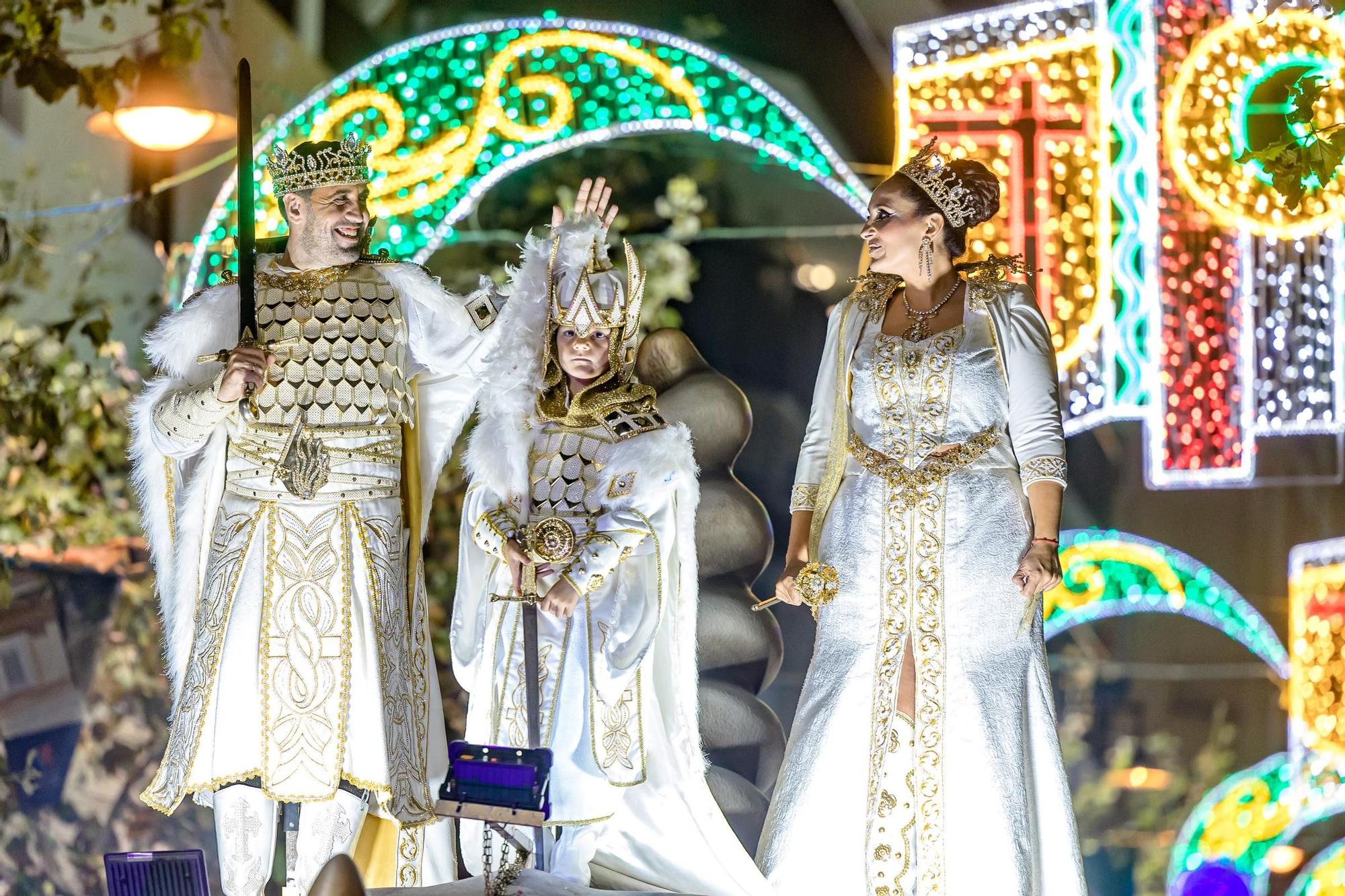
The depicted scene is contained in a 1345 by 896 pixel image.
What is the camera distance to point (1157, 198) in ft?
15.9

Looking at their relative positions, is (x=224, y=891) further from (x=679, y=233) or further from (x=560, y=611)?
(x=679, y=233)

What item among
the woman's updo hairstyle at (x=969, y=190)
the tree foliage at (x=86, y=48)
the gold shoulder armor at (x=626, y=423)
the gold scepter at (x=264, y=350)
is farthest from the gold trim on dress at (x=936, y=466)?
the tree foliage at (x=86, y=48)

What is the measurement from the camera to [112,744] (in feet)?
16.4

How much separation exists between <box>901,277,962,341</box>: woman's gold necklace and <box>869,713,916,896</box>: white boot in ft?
3.09

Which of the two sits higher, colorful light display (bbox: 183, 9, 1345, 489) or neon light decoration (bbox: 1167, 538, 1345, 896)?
colorful light display (bbox: 183, 9, 1345, 489)

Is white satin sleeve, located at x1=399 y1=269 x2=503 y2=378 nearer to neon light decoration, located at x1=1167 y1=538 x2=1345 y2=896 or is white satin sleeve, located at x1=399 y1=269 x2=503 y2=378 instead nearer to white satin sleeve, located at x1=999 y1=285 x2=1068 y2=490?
white satin sleeve, located at x1=999 y1=285 x2=1068 y2=490

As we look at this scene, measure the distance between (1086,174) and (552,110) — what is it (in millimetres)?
1692

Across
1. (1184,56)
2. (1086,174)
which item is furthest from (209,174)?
(1184,56)

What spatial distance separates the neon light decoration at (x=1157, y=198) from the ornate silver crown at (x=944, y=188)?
962mm

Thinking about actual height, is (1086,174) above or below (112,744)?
above

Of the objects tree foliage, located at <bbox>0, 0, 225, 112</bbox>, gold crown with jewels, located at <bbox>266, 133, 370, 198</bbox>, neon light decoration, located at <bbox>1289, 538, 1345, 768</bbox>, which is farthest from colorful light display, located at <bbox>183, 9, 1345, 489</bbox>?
gold crown with jewels, located at <bbox>266, 133, 370, 198</bbox>

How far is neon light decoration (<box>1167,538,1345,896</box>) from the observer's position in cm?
489

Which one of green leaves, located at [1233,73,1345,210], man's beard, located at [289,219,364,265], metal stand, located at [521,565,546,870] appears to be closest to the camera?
metal stand, located at [521,565,546,870]

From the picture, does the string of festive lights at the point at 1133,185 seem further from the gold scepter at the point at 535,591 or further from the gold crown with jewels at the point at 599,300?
the gold scepter at the point at 535,591
